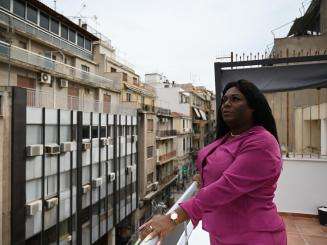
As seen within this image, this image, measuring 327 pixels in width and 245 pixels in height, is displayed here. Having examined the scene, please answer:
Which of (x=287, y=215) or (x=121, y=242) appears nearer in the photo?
(x=287, y=215)

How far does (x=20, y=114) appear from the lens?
38.2ft

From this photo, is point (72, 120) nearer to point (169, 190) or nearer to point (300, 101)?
point (300, 101)

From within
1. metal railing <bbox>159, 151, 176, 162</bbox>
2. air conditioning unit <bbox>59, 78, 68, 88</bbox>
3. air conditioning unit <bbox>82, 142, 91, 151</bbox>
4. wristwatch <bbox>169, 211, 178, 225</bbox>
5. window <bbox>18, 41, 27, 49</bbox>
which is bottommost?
metal railing <bbox>159, 151, 176, 162</bbox>

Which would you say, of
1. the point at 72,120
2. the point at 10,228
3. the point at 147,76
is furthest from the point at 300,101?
the point at 147,76

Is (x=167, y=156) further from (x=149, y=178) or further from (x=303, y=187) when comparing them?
(x=303, y=187)

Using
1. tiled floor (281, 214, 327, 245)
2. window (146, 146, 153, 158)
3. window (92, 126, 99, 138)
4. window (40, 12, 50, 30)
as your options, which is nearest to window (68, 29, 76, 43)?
window (40, 12, 50, 30)

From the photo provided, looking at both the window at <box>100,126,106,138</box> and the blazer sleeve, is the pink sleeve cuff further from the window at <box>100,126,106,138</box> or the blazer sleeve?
the window at <box>100,126,106,138</box>

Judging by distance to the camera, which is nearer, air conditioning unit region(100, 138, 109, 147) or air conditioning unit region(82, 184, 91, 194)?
air conditioning unit region(82, 184, 91, 194)

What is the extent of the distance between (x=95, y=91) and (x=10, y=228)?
11.2 metres

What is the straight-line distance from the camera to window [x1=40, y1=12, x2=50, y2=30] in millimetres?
17422

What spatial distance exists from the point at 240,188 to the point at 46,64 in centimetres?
1575

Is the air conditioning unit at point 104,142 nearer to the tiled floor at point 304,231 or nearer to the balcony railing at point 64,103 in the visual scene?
the balcony railing at point 64,103

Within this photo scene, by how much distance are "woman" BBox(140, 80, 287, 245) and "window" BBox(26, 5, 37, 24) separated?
1721 cm

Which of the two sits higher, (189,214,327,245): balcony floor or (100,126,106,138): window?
(100,126,106,138): window
